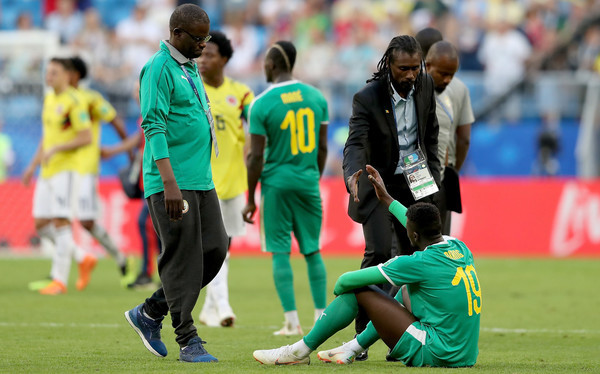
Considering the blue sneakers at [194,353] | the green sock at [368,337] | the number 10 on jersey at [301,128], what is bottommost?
the blue sneakers at [194,353]

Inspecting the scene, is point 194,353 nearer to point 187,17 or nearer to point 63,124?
point 187,17

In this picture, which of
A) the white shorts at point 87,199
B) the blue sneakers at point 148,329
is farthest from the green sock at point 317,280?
the white shorts at point 87,199

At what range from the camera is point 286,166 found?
8.96 m

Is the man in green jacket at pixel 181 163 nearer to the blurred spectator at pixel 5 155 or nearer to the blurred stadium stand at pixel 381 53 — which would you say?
the blurred stadium stand at pixel 381 53

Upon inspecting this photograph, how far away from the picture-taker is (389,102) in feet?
23.0

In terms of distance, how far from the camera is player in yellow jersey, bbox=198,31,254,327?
9.32 m

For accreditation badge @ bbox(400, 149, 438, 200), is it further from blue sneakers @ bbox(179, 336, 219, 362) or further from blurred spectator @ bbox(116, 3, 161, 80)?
blurred spectator @ bbox(116, 3, 161, 80)

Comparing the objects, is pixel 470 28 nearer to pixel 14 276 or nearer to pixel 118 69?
pixel 118 69

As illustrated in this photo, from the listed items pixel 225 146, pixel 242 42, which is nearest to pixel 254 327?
pixel 225 146

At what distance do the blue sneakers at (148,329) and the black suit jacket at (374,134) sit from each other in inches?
61.4

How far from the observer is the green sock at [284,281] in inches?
345

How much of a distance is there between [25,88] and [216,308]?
433 inches

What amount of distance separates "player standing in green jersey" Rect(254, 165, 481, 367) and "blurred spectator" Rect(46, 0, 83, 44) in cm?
1870

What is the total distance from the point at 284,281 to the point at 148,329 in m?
2.10
